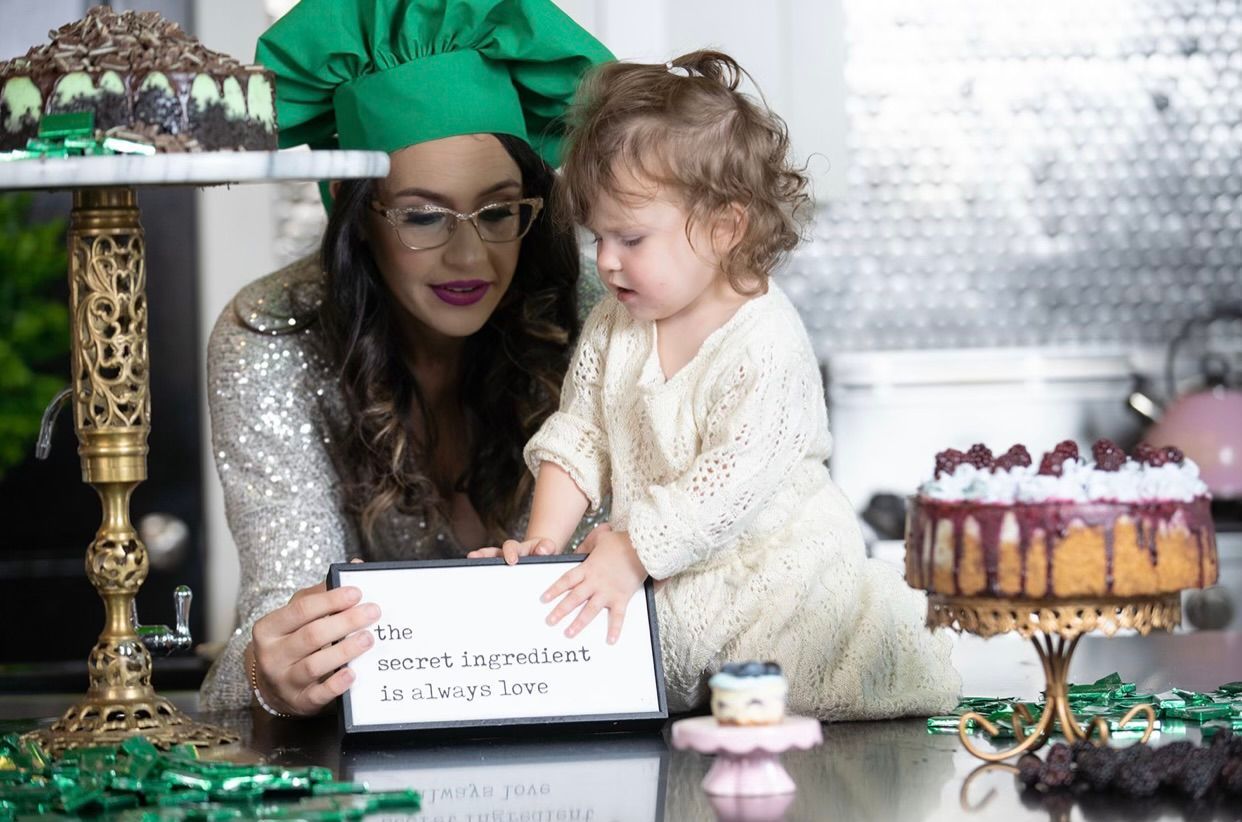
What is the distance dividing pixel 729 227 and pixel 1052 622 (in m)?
0.55

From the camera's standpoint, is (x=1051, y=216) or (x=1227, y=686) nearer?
(x=1227, y=686)

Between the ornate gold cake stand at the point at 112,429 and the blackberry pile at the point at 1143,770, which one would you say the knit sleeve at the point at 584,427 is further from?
the blackberry pile at the point at 1143,770

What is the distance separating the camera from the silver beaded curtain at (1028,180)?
3.58 metres

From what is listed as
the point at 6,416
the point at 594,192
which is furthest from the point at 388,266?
the point at 6,416

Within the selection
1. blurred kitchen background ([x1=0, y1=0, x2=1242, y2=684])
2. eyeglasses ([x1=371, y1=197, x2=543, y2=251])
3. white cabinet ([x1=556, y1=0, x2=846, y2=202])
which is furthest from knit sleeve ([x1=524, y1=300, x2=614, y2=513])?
blurred kitchen background ([x1=0, y1=0, x2=1242, y2=684])

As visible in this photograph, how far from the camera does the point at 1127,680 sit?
5.25ft

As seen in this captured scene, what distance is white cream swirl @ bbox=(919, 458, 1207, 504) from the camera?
3.63ft

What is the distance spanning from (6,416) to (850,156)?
173 cm

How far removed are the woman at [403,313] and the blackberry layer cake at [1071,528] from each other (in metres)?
0.79

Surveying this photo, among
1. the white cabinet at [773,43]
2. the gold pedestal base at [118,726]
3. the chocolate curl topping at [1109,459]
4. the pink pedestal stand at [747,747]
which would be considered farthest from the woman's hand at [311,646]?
the white cabinet at [773,43]

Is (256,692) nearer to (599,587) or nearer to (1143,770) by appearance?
(599,587)

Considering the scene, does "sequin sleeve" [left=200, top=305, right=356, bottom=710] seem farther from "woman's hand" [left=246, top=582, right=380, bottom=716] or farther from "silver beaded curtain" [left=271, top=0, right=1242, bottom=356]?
"silver beaded curtain" [left=271, top=0, right=1242, bottom=356]

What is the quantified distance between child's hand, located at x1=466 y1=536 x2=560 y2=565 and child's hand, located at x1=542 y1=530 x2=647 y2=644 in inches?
2.3

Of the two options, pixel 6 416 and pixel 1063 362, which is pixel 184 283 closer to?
pixel 6 416
